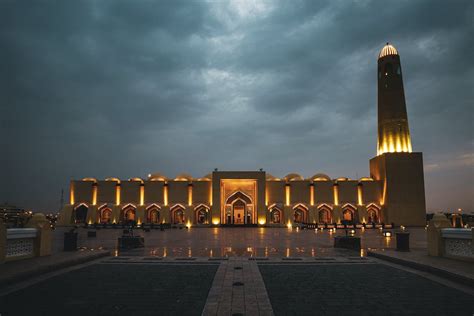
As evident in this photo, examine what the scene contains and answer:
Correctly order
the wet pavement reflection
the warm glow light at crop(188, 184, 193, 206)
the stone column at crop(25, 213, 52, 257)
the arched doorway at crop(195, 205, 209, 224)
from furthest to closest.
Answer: the arched doorway at crop(195, 205, 209, 224) → the warm glow light at crop(188, 184, 193, 206) → the wet pavement reflection → the stone column at crop(25, 213, 52, 257)

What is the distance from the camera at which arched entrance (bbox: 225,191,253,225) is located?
1563 inches

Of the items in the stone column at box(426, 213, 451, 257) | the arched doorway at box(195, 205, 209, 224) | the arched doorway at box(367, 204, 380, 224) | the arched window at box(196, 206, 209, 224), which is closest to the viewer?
the stone column at box(426, 213, 451, 257)

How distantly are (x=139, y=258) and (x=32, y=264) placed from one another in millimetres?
2812

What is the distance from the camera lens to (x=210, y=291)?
5.34 metres

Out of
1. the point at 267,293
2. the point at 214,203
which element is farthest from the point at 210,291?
the point at 214,203

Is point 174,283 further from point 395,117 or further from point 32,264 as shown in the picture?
point 395,117

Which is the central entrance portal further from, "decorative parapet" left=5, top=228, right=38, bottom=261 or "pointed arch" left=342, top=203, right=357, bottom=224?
"decorative parapet" left=5, top=228, right=38, bottom=261

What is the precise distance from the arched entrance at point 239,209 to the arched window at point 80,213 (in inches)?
693

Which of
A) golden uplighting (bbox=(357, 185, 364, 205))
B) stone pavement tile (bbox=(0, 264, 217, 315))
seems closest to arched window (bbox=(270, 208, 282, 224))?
golden uplighting (bbox=(357, 185, 364, 205))

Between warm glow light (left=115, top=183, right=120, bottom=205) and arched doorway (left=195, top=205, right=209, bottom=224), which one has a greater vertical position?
warm glow light (left=115, top=183, right=120, bottom=205)

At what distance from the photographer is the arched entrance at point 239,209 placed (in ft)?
130

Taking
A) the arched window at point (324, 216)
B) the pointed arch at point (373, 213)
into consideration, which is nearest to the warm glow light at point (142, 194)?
the arched window at point (324, 216)

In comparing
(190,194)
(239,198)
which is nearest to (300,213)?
(239,198)

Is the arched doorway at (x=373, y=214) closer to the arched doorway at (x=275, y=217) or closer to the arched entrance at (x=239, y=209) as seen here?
the arched doorway at (x=275, y=217)
